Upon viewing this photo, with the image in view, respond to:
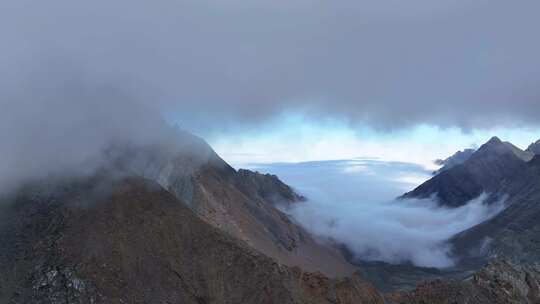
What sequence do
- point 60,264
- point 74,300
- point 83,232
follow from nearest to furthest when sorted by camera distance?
point 74,300
point 60,264
point 83,232

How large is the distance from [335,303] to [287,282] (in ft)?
50.0

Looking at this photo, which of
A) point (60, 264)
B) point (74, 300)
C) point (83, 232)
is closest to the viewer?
point (74, 300)

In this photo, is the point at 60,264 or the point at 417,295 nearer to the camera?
the point at 60,264

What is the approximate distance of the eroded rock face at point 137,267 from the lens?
17225 centimetres

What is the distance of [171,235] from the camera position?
640 ft

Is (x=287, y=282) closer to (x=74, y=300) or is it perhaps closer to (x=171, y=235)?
(x=171, y=235)

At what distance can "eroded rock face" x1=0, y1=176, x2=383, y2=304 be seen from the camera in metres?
172

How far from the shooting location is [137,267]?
7136 inches

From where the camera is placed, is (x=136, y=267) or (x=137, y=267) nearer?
(x=136, y=267)

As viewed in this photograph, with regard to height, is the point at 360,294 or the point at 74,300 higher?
the point at 360,294

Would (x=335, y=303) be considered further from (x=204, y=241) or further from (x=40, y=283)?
(x=40, y=283)

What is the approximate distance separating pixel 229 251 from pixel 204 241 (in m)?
8.47

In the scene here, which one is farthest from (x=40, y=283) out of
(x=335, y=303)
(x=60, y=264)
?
(x=335, y=303)

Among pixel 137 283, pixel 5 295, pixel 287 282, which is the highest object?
pixel 287 282
